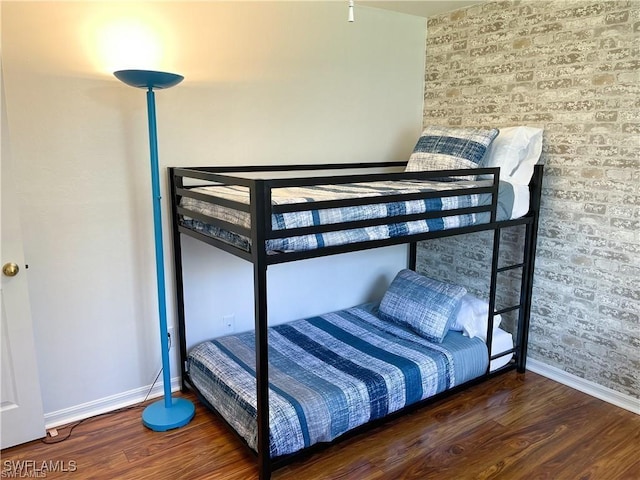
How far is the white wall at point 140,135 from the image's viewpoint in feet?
7.06

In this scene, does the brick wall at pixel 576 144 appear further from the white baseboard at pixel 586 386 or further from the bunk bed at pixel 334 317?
the bunk bed at pixel 334 317

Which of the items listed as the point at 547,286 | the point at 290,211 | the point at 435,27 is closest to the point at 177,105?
the point at 290,211

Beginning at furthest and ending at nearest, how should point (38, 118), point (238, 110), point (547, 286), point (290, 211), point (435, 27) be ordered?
point (435, 27)
point (547, 286)
point (238, 110)
point (38, 118)
point (290, 211)

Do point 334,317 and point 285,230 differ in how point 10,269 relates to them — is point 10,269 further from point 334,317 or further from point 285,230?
point 334,317

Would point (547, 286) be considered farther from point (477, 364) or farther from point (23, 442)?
point (23, 442)

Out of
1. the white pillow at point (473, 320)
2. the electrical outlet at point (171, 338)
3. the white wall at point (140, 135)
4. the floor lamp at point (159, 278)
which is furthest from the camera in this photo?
the white pillow at point (473, 320)

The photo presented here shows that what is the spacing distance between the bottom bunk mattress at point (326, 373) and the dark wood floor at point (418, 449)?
122 millimetres

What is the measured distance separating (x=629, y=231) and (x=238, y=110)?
2.18 m

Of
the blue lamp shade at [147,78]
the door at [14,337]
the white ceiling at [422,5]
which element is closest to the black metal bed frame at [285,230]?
the blue lamp shade at [147,78]

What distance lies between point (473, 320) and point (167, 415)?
70.0 inches

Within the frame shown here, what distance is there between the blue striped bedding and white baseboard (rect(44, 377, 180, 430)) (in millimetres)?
979

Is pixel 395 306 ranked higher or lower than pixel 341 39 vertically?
lower

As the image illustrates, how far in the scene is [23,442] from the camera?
86.6 inches

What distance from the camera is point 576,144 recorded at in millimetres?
2629
